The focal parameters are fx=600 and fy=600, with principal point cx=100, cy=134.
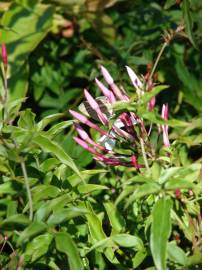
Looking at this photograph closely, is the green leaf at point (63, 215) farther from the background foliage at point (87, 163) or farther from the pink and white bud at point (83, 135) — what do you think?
the pink and white bud at point (83, 135)

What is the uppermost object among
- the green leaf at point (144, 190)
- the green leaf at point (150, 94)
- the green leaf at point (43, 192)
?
the green leaf at point (150, 94)

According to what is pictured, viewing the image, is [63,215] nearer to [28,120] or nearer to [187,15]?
[28,120]

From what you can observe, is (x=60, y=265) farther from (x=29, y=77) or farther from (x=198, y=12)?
(x=29, y=77)

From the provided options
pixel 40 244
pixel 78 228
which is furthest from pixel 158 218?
pixel 78 228

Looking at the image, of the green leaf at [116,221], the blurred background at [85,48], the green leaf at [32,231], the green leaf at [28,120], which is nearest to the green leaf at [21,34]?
the blurred background at [85,48]

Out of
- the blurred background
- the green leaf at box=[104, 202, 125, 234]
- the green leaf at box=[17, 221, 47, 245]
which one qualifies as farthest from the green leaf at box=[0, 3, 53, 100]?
the green leaf at box=[17, 221, 47, 245]

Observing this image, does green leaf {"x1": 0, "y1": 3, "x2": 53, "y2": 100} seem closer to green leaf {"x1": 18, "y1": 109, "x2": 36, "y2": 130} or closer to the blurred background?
the blurred background
